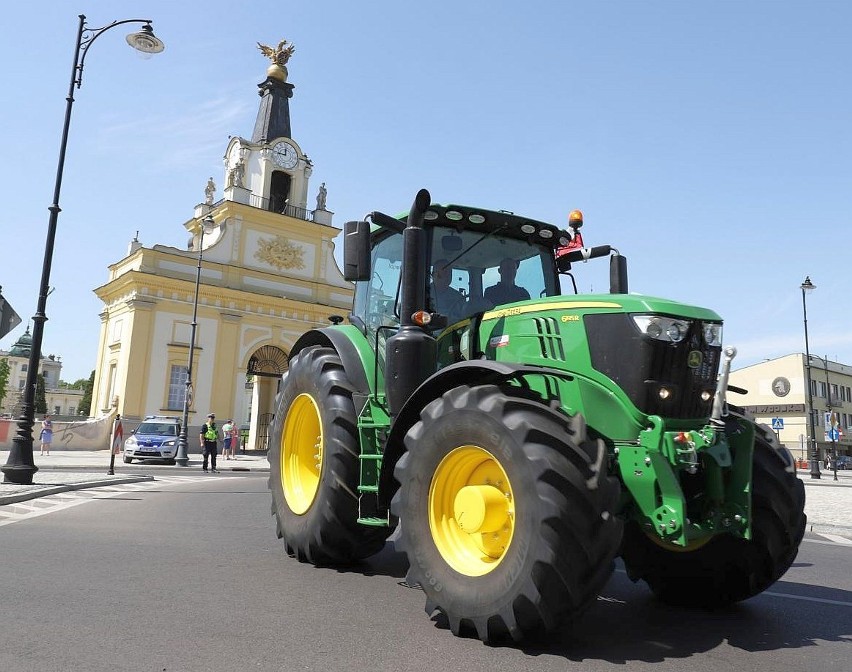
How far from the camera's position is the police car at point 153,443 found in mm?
24984

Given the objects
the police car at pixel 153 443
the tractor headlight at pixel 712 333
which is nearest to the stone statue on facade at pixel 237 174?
the police car at pixel 153 443

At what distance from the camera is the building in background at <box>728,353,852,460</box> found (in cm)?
6444

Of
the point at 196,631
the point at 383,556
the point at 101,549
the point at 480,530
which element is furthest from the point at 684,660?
the point at 101,549

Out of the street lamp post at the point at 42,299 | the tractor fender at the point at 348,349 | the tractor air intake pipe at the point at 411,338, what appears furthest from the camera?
the street lamp post at the point at 42,299

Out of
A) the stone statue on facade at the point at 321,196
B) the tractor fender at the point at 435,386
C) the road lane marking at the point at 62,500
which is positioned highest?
the stone statue on facade at the point at 321,196

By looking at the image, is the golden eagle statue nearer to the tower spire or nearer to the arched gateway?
the tower spire

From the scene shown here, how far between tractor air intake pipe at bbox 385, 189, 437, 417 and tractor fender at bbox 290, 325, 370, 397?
75 cm

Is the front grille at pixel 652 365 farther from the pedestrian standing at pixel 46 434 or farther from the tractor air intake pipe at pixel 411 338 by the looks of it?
the pedestrian standing at pixel 46 434

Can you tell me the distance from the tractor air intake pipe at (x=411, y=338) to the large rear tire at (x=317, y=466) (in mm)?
727

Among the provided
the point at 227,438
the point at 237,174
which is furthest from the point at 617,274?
the point at 237,174

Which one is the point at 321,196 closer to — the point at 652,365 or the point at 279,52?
the point at 279,52

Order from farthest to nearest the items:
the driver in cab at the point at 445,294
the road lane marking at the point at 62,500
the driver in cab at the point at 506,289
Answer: the road lane marking at the point at 62,500, the driver in cab at the point at 506,289, the driver in cab at the point at 445,294

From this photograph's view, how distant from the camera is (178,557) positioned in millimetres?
6363

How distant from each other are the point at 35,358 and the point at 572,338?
12.1 metres
